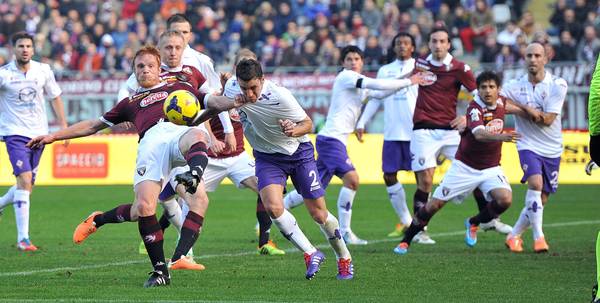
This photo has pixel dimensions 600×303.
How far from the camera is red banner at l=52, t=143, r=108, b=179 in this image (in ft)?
81.1

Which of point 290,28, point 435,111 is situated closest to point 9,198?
point 435,111

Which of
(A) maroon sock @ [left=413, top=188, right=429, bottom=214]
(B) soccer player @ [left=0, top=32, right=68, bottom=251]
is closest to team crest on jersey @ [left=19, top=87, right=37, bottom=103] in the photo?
(B) soccer player @ [left=0, top=32, right=68, bottom=251]

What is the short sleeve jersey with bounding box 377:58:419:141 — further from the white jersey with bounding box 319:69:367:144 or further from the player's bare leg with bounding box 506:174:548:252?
the player's bare leg with bounding box 506:174:548:252

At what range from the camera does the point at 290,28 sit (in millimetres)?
30859

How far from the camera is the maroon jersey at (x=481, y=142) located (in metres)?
12.9

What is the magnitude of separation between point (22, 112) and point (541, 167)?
646 centimetres

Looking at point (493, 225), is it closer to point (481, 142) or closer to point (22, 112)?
point (481, 142)

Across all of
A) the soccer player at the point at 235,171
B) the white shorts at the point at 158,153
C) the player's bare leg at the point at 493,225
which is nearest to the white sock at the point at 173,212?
the soccer player at the point at 235,171

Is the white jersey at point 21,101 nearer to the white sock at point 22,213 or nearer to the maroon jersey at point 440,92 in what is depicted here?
the white sock at point 22,213

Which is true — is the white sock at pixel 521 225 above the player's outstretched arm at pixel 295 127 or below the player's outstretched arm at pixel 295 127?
below

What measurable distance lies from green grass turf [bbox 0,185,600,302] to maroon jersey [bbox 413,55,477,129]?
155 centimetres

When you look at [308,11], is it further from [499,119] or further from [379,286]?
[379,286]

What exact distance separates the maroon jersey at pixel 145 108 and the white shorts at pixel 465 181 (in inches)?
160

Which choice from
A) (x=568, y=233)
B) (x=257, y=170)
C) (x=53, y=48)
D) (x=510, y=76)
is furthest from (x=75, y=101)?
(x=257, y=170)
